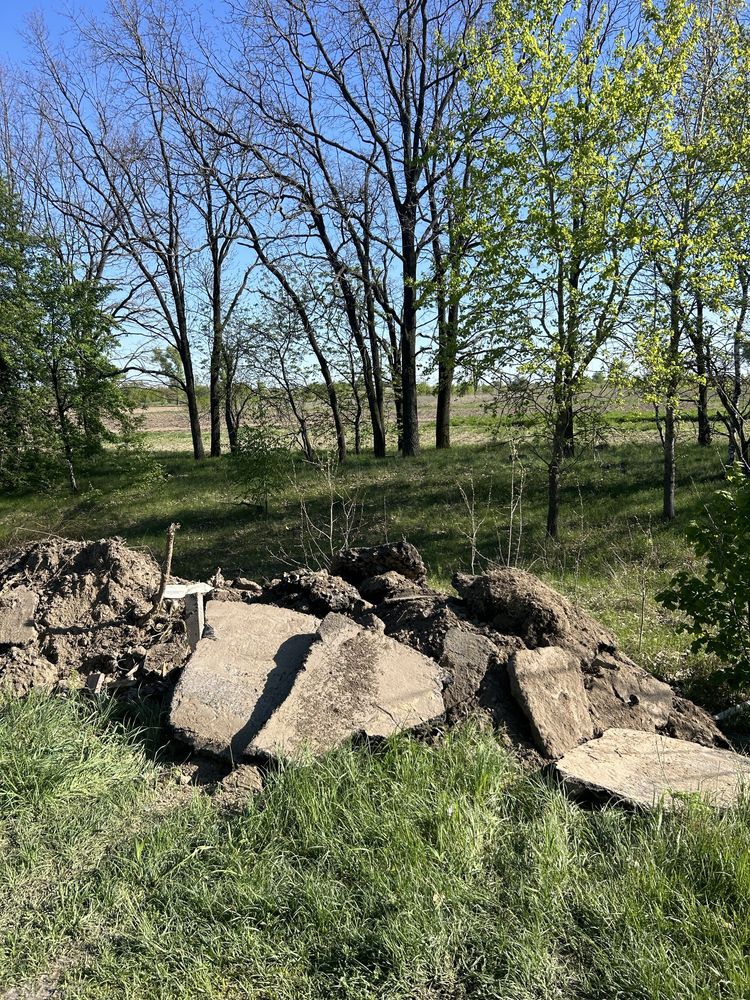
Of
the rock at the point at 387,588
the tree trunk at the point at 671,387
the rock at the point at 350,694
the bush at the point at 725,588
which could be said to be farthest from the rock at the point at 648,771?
the tree trunk at the point at 671,387

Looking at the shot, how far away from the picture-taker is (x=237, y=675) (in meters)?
4.41

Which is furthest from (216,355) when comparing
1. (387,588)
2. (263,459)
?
(387,588)

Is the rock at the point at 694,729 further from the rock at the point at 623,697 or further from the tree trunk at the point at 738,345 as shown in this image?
the tree trunk at the point at 738,345

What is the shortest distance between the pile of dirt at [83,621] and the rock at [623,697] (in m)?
2.71

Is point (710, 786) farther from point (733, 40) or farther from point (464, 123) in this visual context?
point (733, 40)

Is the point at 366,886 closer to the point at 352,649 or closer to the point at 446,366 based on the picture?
the point at 352,649

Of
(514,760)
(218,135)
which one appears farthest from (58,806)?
(218,135)

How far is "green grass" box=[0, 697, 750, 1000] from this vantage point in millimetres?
2596

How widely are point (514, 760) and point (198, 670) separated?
6.25 ft

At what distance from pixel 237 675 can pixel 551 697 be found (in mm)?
1854

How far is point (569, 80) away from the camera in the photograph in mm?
11531

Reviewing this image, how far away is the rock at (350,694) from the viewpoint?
3.95m

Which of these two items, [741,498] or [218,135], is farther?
[218,135]

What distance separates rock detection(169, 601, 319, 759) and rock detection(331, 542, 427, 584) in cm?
125
